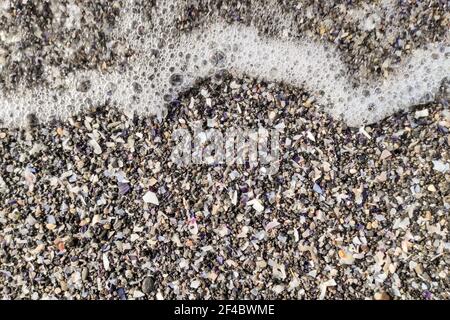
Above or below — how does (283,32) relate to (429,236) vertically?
above

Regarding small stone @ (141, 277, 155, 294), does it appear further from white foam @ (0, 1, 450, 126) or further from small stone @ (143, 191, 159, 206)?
white foam @ (0, 1, 450, 126)

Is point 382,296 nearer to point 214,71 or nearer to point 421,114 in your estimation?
point 421,114

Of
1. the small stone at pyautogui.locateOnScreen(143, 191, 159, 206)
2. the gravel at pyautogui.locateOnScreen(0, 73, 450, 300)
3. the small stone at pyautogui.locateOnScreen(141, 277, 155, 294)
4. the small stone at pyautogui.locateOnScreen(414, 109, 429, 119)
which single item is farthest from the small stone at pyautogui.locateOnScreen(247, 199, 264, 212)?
the small stone at pyautogui.locateOnScreen(414, 109, 429, 119)

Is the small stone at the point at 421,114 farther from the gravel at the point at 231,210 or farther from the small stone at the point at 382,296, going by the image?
the small stone at the point at 382,296

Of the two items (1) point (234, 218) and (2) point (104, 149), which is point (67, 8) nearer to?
(2) point (104, 149)

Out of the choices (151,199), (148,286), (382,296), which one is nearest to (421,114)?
(382,296)

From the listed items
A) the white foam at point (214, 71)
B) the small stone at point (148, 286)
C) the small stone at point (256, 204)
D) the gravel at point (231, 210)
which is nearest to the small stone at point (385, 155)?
the gravel at point (231, 210)

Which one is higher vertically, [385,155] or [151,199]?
[385,155]
